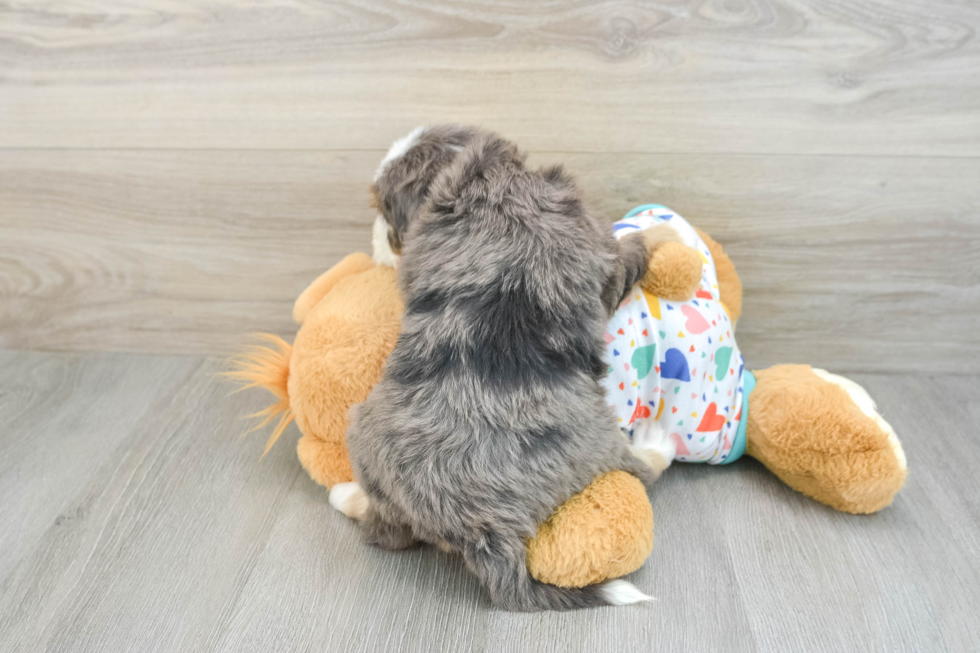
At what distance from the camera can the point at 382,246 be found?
0.82m

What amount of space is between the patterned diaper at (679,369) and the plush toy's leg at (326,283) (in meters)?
0.36

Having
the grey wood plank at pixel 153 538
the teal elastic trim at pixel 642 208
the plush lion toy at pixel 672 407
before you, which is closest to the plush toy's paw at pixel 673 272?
the plush lion toy at pixel 672 407

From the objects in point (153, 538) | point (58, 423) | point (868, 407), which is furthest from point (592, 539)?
point (58, 423)

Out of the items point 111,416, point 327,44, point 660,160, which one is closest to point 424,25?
point 327,44

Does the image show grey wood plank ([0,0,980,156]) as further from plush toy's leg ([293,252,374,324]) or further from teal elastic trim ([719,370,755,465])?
teal elastic trim ([719,370,755,465])

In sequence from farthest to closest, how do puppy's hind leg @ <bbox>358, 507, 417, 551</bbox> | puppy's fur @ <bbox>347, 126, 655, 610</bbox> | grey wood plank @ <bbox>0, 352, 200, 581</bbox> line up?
1. grey wood plank @ <bbox>0, 352, 200, 581</bbox>
2. puppy's hind leg @ <bbox>358, 507, 417, 551</bbox>
3. puppy's fur @ <bbox>347, 126, 655, 610</bbox>

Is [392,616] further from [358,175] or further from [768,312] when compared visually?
[768,312]

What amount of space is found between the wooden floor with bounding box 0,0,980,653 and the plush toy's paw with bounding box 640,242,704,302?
0.21 m

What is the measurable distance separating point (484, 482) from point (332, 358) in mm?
267

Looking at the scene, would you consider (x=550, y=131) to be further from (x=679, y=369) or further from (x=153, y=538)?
(x=153, y=538)

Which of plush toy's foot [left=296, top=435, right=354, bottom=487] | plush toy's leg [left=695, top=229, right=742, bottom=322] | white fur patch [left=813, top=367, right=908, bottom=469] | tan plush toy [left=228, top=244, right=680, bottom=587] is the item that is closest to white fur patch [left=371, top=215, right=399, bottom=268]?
tan plush toy [left=228, top=244, right=680, bottom=587]

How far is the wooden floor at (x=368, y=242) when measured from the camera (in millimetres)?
710

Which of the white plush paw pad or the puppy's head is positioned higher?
the puppy's head

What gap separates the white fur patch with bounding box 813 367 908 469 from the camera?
0.78 meters
